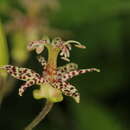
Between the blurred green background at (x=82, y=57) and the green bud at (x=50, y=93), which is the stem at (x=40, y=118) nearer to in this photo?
the green bud at (x=50, y=93)

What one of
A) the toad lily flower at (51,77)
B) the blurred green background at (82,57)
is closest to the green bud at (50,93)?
the toad lily flower at (51,77)

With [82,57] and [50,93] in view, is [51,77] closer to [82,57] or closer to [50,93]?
[50,93]

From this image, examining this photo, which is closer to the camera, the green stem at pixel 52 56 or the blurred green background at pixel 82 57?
the green stem at pixel 52 56

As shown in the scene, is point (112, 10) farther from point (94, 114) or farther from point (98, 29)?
point (94, 114)

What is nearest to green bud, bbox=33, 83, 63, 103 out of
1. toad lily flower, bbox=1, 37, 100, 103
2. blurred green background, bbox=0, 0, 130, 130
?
toad lily flower, bbox=1, 37, 100, 103

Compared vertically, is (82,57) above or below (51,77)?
below

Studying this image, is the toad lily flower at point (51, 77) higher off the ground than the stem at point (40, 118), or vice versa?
the toad lily flower at point (51, 77)

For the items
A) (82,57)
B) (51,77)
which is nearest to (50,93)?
(51,77)

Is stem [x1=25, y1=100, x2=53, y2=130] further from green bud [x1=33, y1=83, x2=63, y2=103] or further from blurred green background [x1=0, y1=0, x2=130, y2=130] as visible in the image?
blurred green background [x1=0, y1=0, x2=130, y2=130]

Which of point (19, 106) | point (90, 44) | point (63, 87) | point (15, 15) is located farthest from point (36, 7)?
point (63, 87)
